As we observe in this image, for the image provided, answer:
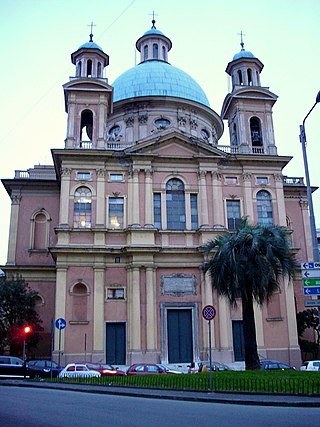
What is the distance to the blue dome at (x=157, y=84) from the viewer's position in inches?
1686

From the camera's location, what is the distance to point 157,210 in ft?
109

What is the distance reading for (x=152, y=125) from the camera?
4081cm

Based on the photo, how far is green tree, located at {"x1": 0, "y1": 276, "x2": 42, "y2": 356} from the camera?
101 feet

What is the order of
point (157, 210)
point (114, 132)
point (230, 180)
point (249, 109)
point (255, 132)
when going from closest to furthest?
point (157, 210)
point (230, 180)
point (249, 109)
point (255, 132)
point (114, 132)

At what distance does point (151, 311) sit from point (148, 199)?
765cm

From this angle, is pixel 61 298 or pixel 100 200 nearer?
pixel 61 298

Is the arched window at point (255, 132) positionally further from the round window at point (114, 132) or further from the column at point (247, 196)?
the round window at point (114, 132)

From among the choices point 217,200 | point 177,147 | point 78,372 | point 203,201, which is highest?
point 177,147

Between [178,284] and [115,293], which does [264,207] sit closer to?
[178,284]

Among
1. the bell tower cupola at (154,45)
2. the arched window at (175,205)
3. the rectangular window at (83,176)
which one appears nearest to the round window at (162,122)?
the arched window at (175,205)

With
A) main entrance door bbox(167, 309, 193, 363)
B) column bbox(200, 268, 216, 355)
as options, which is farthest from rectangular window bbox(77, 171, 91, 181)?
main entrance door bbox(167, 309, 193, 363)

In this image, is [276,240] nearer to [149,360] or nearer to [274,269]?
[274,269]

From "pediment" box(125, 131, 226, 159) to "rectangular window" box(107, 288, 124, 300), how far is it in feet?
32.4

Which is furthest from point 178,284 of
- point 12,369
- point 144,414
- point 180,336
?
point 144,414
